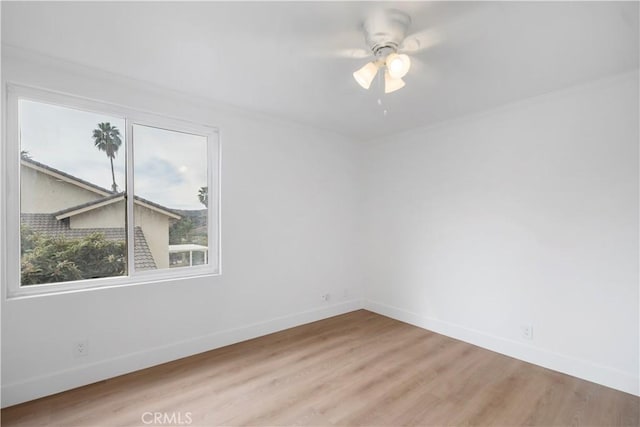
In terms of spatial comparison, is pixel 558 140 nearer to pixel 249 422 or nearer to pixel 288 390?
pixel 288 390

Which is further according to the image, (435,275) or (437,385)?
(435,275)

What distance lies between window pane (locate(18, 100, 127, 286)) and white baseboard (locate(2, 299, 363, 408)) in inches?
27.2

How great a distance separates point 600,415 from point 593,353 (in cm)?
58

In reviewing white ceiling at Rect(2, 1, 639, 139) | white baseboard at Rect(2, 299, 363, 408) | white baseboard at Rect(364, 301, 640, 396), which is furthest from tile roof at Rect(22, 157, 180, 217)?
white baseboard at Rect(364, 301, 640, 396)

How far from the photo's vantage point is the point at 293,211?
3.67m

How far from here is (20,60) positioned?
7.03ft

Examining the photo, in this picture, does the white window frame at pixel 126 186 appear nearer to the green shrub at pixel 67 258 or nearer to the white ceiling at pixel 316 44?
the green shrub at pixel 67 258

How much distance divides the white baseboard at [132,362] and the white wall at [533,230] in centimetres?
159

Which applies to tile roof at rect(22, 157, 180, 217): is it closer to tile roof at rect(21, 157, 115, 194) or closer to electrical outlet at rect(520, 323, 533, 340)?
tile roof at rect(21, 157, 115, 194)

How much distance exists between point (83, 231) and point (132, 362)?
1.14m

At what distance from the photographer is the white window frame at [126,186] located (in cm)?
213

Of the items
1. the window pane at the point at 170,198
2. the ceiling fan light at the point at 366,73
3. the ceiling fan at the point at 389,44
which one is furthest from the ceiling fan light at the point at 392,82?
the window pane at the point at 170,198

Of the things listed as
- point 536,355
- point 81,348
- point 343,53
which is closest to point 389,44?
point 343,53

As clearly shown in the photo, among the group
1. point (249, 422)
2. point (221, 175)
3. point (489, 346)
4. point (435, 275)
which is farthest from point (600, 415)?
point (221, 175)
